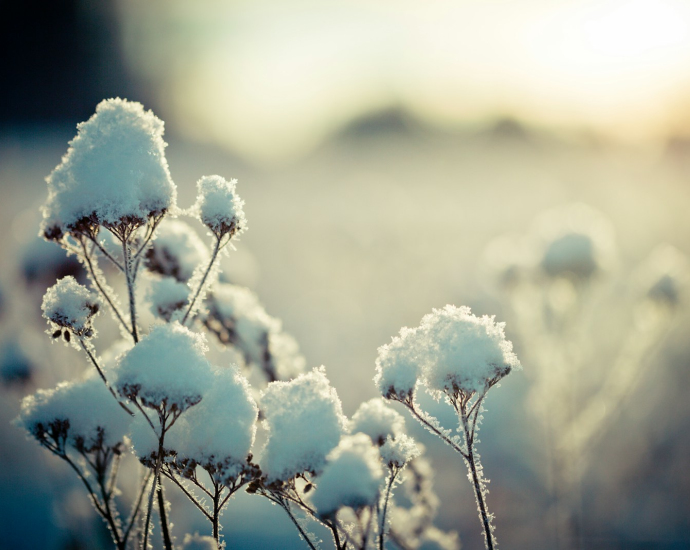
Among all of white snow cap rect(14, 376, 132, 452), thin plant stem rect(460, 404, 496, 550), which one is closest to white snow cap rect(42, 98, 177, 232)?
white snow cap rect(14, 376, 132, 452)

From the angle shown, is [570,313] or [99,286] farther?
[570,313]

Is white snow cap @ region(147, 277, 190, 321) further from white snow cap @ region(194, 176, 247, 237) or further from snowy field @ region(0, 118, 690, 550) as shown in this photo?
snowy field @ region(0, 118, 690, 550)

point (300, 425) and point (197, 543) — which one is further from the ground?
point (300, 425)

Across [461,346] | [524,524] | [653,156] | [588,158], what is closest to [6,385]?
[461,346]

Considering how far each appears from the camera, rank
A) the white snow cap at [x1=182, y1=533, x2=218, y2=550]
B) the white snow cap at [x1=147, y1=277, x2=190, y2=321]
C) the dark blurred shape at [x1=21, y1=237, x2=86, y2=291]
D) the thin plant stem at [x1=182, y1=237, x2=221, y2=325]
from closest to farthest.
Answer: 1. the thin plant stem at [x1=182, y1=237, x2=221, y2=325]
2. the white snow cap at [x1=182, y1=533, x2=218, y2=550]
3. the white snow cap at [x1=147, y1=277, x2=190, y2=321]
4. the dark blurred shape at [x1=21, y1=237, x2=86, y2=291]

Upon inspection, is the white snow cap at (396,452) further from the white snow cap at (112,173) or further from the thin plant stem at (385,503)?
the white snow cap at (112,173)

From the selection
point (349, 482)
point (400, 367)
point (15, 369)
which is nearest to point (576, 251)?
point (400, 367)

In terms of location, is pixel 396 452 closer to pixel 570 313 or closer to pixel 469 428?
Answer: pixel 469 428
